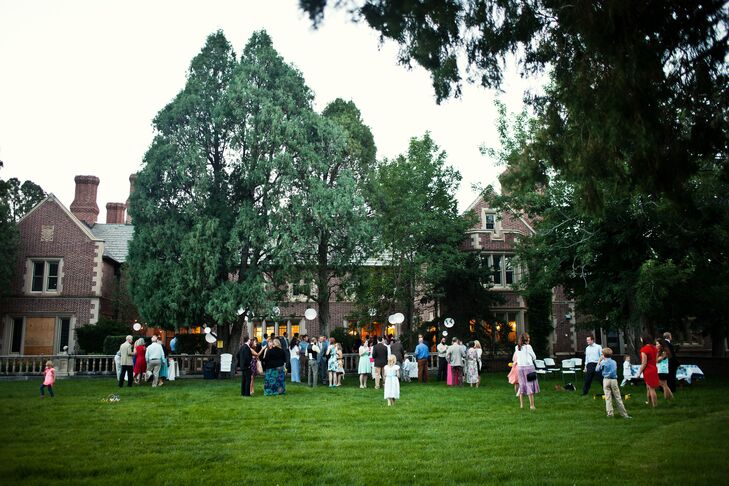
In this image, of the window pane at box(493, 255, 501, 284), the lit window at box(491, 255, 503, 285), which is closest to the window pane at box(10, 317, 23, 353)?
the lit window at box(491, 255, 503, 285)

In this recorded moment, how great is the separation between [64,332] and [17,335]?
2549mm

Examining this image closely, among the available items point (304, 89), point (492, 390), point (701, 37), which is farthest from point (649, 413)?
point (304, 89)

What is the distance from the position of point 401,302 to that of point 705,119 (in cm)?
2495

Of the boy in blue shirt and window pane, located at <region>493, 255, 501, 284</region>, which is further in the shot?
window pane, located at <region>493, 255, 501, 284</region>

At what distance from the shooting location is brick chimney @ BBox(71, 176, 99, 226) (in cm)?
4153

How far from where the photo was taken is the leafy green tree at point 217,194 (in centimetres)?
2427

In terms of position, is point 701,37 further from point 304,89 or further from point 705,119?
point 304,89

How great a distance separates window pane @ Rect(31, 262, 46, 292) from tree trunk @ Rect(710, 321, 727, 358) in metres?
37.5

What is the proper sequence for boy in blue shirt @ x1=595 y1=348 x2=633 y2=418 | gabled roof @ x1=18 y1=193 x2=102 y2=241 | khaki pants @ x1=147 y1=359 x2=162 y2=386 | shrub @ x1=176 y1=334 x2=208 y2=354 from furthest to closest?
gabled roof @ x1=18 y1=193 x2=102 y2=241
shrub @ x1=176 y1=334 x2=208 y2=354
khaki pants @ x1=147 y1=359 x2=162 y2=386
boy in blue shirt @ x1=595 y1=348 x2=633 y2=418

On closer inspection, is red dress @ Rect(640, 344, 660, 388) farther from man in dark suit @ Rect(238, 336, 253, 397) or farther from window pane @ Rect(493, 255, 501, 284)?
window pane @ Rect(493, 255, 501, 284)

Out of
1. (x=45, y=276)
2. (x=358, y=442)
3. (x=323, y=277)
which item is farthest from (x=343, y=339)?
(x=358, y=442)

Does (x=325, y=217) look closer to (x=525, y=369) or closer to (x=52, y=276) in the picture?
(x=525, y=369)

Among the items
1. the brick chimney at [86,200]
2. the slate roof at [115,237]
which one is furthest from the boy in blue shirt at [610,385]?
the brick chimney at [86,200]

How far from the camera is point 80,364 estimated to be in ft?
85.2
